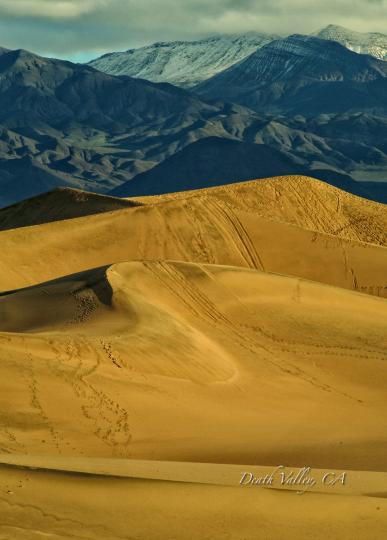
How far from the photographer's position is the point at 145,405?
59.6 ft

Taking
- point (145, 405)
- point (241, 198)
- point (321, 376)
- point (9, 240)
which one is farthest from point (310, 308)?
point (241, 198)

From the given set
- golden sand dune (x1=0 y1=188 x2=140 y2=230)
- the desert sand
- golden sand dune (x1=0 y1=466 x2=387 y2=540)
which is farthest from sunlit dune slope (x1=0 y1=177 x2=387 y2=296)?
golden sand dune (x1=0 y1=466 x2=387 y2=540)

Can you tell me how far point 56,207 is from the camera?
5300 cm

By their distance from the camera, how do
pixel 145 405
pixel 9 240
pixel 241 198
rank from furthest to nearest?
pixel 241 198 < pixel 9 240 < pixel 145 405

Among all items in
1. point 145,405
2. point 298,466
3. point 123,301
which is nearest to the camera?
point 298,466

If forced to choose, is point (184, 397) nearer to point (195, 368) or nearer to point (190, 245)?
point (195, 368)

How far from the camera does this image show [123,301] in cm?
2533

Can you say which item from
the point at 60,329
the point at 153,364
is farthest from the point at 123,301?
the point at 153,364

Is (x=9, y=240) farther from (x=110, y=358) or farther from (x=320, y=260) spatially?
(x=110, y=358)

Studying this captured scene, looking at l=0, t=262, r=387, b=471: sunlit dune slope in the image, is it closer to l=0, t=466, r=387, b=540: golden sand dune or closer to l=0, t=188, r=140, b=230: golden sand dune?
l=0, t=466, r=387, b=540: golden sand dune

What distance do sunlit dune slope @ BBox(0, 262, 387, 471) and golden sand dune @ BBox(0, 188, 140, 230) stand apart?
21444 mm

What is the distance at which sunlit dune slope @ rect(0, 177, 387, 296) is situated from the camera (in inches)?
1521

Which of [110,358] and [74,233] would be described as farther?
[74,233]

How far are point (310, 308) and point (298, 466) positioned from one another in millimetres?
12974
